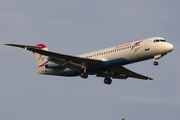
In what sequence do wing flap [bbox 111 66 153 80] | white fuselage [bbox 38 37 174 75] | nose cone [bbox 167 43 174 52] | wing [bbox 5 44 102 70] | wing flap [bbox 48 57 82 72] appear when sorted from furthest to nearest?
1. wing flap [bbox 111 66 153 80]
2. wing flap [bbox 48 57 82 72]
3. wing [bbox 5 44 102 70]
4. white fuselage [bbox 38 37 174 75]
5. nose cone [bbox 167 43 174 52]

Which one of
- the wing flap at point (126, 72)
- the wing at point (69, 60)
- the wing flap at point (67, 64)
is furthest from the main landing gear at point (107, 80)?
the wing at point (69, 60)

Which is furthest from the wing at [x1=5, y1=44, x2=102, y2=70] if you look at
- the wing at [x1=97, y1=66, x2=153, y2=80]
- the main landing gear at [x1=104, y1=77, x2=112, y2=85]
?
the main landing gear at [x1=104, y1=77, x2=112, y2=85]

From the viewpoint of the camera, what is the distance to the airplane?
4638cm

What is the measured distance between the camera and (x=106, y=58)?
48.4m

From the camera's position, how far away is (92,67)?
49812 mm

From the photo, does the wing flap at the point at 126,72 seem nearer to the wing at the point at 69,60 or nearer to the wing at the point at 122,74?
the wing at the point at 122,74

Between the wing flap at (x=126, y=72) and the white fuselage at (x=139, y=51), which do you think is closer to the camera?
the white fuselage at (x=139, y=51)

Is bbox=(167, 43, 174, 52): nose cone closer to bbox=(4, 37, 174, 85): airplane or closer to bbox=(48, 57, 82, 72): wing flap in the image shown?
bbox=(4, 37, 174, 85): airplane

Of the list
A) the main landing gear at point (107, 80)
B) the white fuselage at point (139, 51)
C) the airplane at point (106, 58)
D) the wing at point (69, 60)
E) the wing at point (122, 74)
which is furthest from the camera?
the main landing gear at point (107, 80)

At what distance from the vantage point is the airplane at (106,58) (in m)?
46.4

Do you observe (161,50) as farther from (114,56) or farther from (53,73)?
(53,73)

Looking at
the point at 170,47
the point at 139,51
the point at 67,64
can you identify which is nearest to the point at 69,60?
the point at 67,64

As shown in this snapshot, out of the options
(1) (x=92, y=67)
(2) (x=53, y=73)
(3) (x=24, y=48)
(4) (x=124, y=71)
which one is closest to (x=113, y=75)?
(4) (x=124, y=71)

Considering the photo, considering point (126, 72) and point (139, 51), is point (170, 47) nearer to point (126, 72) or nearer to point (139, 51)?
point (139, 51)
